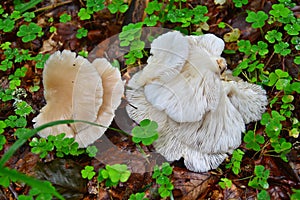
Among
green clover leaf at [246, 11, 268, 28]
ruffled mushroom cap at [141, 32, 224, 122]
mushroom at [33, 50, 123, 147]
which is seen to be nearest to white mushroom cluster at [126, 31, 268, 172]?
ruffled mushroom cap at [141, 32, 224, 122]

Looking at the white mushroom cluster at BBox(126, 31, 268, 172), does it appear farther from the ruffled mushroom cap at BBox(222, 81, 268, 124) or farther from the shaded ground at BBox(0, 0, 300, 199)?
the shaded ground at BBox(0, 0, 300, 199)

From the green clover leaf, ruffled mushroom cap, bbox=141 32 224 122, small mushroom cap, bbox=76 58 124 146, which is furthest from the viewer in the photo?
the green clover leaf

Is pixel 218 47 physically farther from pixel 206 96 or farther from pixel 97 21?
pixel 97 21

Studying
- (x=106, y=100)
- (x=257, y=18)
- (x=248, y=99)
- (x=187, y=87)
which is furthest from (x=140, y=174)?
(x=257, y=18)

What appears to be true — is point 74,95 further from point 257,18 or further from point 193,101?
point 257,18

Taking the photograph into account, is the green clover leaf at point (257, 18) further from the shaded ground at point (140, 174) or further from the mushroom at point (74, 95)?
the mushroom at point (74, 95)
